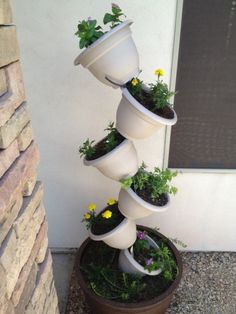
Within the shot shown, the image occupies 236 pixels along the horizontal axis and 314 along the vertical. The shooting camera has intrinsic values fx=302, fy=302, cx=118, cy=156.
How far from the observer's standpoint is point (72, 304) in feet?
6.40

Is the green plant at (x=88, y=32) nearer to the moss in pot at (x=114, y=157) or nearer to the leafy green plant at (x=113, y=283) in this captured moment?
the moss in pot at (x=114, y=157)

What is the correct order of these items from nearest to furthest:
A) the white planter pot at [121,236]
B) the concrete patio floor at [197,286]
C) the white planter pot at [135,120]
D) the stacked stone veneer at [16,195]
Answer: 1. the stacked stone veneer at [16,195]
2. the white planter pot at [135,120]
3. the white planter pot at [121,236]
4. the concrete patio floor at [197,286]

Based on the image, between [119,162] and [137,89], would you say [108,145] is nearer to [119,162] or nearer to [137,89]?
[119,162]

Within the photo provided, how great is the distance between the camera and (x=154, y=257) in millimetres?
1795

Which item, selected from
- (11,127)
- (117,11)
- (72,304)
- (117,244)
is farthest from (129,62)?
(72,304)

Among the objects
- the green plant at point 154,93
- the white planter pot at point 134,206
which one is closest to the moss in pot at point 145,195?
the white planter pot at point 134,206

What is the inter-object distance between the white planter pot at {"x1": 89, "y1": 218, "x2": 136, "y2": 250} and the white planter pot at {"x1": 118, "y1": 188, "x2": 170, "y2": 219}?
0.19 ft

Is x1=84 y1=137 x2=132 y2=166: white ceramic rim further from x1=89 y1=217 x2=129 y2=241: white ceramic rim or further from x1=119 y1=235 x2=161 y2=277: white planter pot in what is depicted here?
x1=119 y1=235 x2=161 y2=277: white planter pot

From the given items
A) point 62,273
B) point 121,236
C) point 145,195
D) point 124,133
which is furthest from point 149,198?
point 62,273

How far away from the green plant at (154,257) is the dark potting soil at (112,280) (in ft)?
0.18

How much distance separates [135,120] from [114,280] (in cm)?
99

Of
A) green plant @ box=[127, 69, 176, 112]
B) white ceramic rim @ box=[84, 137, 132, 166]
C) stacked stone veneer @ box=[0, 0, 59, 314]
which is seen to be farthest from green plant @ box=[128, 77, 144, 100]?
stacked stone veneer @ box=[0, 0, 59, 314]

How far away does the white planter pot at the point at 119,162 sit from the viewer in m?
1.38

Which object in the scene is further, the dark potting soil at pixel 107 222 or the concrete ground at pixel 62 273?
the concrete ground at pixel 62 273
